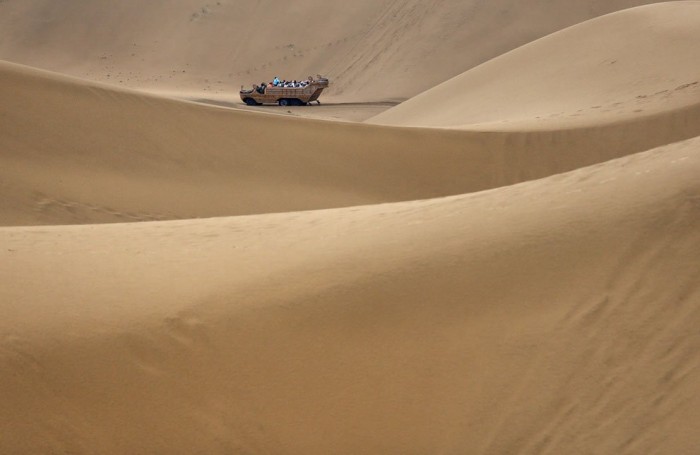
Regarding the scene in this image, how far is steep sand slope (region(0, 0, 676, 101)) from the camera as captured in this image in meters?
31.2

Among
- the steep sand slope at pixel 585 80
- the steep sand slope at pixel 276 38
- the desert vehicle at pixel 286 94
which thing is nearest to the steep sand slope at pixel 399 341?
the steep sand slope at pixel 585 80

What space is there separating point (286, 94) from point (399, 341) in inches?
885

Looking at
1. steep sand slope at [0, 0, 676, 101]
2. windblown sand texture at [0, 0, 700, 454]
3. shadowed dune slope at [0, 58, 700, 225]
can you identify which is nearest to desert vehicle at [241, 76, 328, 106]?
steep sand slope at [0, 0, 676, 101]

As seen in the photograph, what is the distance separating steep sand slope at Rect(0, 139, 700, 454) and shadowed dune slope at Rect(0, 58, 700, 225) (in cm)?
500

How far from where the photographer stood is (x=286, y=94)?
26828mm

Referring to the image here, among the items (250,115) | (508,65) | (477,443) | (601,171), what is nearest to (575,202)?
(601,171)

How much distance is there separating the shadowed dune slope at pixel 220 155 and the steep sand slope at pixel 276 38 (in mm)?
16428

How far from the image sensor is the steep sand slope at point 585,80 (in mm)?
15070

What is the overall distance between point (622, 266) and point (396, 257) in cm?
126

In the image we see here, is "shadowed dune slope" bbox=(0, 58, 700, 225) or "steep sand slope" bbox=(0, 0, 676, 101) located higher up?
"steep sand slope" bbox=(0, 0, 676, 101)

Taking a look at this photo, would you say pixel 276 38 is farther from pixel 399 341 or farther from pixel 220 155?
pixel 399 341

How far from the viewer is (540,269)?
5051 mm

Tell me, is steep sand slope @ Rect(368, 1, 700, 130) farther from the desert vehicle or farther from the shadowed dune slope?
the desert vehicle

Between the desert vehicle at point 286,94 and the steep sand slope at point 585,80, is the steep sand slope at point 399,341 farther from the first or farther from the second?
the desert vehicle at point 286,94
